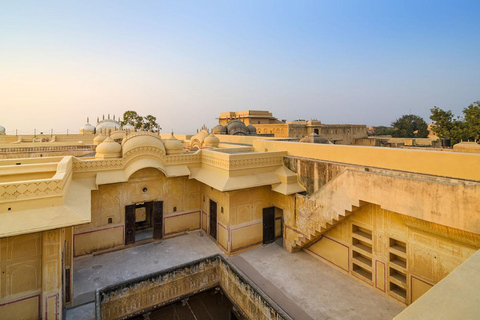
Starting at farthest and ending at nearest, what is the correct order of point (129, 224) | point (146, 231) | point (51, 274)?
point (146, 231)
point (129, 224)
point (51, 274)

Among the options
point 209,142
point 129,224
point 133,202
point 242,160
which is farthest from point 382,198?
point 209,142

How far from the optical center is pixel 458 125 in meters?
21.2

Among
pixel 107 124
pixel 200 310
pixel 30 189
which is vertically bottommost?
pixel 200 310

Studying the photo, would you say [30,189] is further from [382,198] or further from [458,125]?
[458,125]

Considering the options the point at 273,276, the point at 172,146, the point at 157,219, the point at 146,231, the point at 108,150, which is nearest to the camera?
the point at 273,276

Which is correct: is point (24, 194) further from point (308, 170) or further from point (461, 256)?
point (461, 256)

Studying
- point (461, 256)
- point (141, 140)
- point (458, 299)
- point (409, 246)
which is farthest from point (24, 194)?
point (461, 256)

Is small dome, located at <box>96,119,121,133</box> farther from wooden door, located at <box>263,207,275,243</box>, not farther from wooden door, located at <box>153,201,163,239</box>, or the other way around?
wooden door, located at <box>263,207,275,243</box>

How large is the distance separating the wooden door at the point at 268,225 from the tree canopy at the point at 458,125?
699 inches

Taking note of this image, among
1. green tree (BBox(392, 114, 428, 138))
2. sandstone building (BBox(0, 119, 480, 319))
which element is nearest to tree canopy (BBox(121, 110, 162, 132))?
sandstone building (BBox(0, 119, 480, 319))

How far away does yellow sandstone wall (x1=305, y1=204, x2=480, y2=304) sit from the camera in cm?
644

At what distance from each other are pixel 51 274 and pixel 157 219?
A: 511 centimetres

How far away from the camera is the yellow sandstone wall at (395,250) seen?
21.1 feet

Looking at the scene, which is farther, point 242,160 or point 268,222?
point 268,222
